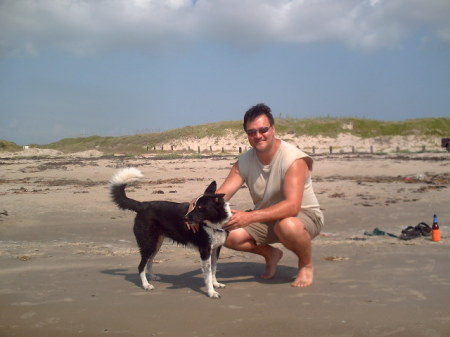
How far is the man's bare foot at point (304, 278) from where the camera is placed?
4570mm

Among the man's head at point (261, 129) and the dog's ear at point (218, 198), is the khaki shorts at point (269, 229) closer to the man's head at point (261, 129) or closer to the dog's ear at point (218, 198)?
the dog's ear at point (218, 198)

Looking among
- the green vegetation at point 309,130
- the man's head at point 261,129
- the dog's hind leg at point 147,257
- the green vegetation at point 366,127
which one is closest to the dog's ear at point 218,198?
the man's head at point 261,129

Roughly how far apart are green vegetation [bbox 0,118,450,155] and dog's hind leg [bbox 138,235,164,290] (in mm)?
42206

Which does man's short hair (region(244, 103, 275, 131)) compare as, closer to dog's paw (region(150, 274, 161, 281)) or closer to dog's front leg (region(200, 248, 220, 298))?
dog's front leg (region(200, 248, 220, 298))

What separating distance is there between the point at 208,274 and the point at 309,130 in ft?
177

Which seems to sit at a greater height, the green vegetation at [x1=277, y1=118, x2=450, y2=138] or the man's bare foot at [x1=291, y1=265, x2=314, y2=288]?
the green vegetation at [x1=277, y1=118, x2=450, y2=138]

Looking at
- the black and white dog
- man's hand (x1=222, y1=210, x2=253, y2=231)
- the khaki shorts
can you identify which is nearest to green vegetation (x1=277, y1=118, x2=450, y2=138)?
the khaki shorts

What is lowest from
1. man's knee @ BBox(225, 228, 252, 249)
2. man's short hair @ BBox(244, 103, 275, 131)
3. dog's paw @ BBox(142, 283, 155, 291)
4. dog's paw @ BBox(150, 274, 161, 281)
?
dog's paw @ BBox(150, 274, 161, 281)

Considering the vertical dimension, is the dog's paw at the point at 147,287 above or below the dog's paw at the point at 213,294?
below

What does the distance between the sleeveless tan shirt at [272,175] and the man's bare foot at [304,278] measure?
2.18 feet

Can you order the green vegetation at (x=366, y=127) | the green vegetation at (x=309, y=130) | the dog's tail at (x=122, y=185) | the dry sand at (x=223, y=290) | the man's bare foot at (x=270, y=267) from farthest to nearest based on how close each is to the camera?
the green vegetation at (x=366, y=127), the green vegetation at (x=309, y=130), the dog's tail at (x=122, y=185), the man's bare foot at (x=270, y=267), the dry sand at (x=223, y=290)

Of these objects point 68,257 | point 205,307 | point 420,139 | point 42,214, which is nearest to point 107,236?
point 68,257

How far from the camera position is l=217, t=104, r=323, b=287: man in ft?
14.8

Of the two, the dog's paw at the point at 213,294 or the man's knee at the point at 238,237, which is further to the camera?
the man's knee at the point at 238,237
